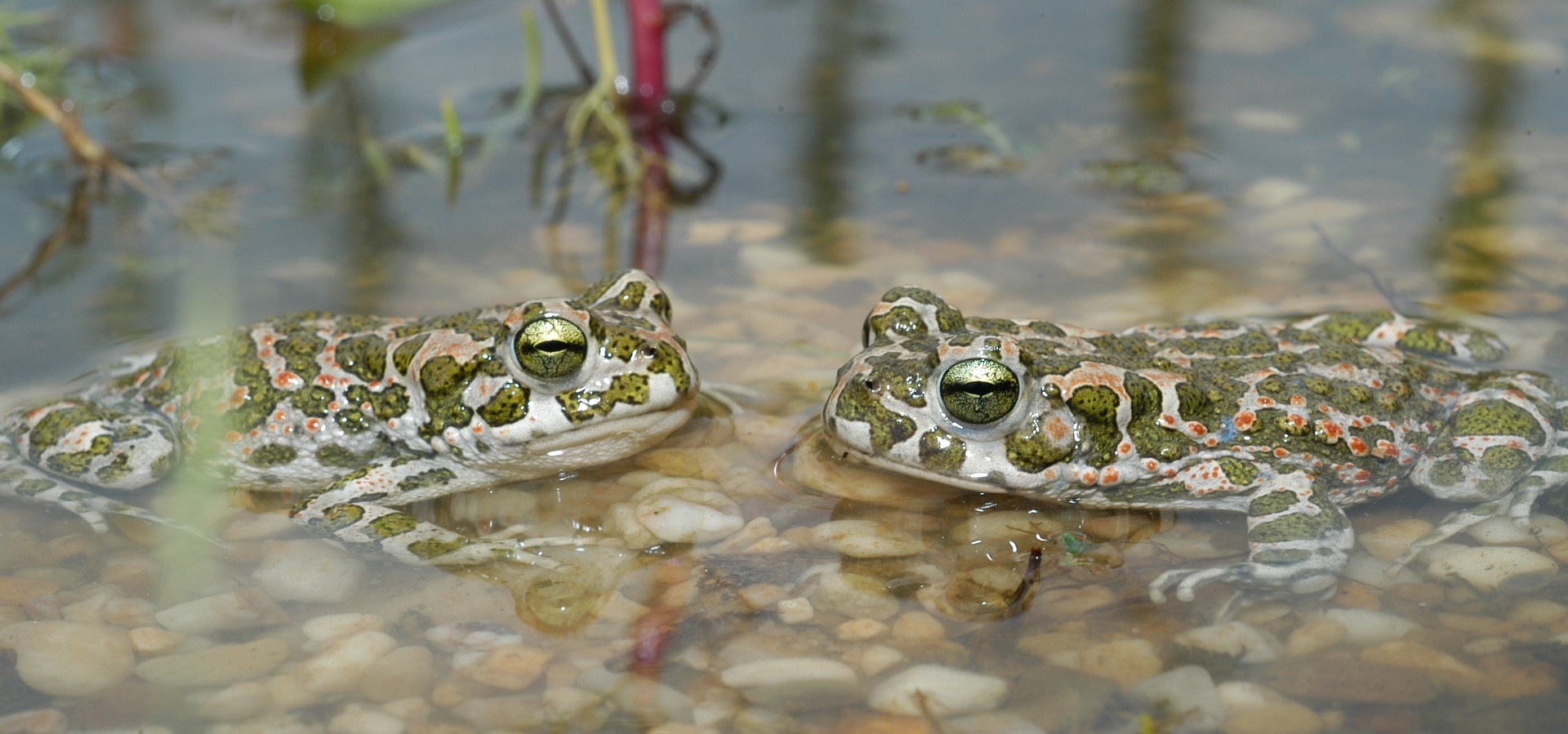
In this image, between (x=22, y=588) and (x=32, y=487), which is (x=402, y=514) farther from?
(x=32, y=487)

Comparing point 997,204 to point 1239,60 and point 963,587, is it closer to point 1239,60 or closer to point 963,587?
point 1239,60

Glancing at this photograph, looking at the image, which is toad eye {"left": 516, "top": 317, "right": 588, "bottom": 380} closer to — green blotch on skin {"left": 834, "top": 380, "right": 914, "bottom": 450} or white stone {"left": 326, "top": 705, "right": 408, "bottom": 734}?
green blotch on skin {"left": 834, "top": 380, "right": 914, "bottom": 450}

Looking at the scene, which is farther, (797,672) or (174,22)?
(174,22)

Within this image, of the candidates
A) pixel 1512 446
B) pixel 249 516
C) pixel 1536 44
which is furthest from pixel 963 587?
pixel 1536 44

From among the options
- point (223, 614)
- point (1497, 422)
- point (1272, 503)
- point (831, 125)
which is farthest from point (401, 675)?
point (831, 125)

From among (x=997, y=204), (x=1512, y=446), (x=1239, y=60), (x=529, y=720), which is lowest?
(x=529, y=720)

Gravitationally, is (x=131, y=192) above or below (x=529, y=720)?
above

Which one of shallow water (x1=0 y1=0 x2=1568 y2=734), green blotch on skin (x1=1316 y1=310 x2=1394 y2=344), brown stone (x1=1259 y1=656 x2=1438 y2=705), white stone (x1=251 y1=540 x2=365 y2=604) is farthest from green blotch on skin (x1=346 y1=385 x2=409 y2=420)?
green blotch on skin (x1=1316 y1=310 x2=1394 y2=344)
